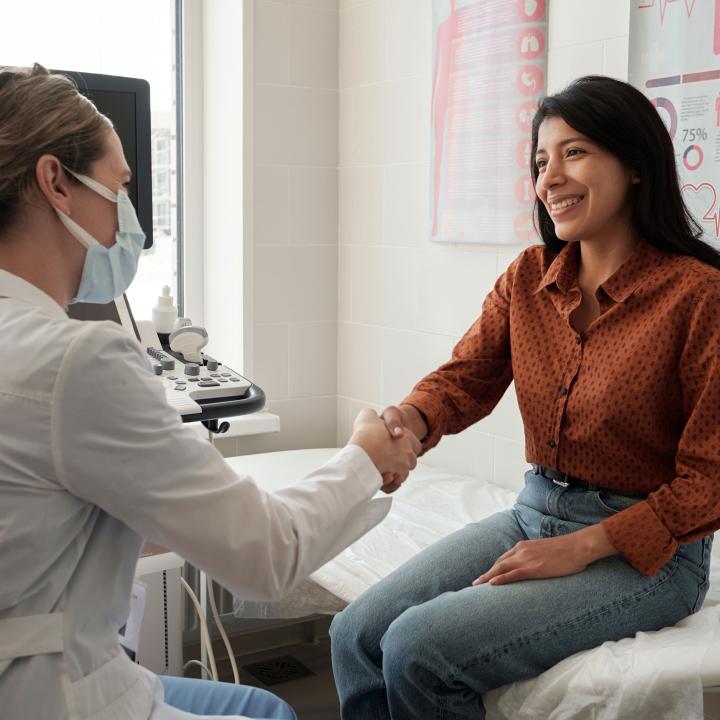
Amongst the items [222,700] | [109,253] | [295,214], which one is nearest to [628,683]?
[222,700]

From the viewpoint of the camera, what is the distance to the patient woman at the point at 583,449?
151cm

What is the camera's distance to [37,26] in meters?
2.96

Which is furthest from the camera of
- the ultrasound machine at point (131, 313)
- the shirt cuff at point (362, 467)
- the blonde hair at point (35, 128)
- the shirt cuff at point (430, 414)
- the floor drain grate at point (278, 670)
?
the floor drain grate at point (278, 670)

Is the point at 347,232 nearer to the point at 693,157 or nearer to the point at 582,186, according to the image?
the point at 693,157

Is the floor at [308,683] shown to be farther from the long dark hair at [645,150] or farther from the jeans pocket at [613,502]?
the long dark hair at [645,150]

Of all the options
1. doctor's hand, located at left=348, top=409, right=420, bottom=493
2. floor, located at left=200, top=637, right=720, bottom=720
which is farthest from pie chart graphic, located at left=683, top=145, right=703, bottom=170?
floor, located at left=200, top=637, right=720, bottom=720

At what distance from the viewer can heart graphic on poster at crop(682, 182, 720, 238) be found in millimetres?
2059

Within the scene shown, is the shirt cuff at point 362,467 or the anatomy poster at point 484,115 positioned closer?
the shirt cuff at point 362,467

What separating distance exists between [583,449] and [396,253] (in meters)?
1.48

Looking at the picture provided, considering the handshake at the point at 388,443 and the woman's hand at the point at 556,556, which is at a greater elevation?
the handshake at the point at 388,443

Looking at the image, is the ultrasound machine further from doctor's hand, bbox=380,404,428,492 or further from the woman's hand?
the woman's hand

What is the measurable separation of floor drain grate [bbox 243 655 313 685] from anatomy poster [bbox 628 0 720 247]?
1676mm

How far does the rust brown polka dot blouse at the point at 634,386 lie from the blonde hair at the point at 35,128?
871mm

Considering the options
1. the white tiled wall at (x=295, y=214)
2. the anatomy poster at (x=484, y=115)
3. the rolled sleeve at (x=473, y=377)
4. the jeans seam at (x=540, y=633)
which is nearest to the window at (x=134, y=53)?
the white tiled wall at (x=295, y=214)
